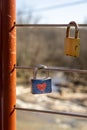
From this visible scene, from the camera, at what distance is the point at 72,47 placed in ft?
4.55

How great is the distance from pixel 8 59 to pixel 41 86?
0.17m

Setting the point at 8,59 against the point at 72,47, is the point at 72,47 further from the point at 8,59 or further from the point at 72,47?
the point at 8,59

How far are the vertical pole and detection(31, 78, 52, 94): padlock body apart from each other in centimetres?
9

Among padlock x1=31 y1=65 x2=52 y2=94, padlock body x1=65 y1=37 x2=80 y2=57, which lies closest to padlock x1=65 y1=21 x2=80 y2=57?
padlock body x1=65 y1=37 x2=80 y2=57

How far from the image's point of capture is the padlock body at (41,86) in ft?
4.71

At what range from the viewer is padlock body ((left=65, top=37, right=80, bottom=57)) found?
1.38 m

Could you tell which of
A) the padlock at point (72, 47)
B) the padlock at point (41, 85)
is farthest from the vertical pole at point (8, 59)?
the padlock at point (72, 47)

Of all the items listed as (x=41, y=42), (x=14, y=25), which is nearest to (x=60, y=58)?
(x=41, y=42)

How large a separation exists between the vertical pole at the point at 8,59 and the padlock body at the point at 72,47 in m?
0.22

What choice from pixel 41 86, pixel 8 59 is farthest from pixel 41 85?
pixel 8 59

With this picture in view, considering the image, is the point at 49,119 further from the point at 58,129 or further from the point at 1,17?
the point at 1,17

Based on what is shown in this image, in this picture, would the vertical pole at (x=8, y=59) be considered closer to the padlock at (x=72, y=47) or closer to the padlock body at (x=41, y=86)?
the padlock body at (x=41, y=86)

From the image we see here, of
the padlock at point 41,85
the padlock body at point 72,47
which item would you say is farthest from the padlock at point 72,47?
the padlock at point 41,85

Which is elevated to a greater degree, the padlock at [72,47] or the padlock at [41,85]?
the padlock at [72,47]
